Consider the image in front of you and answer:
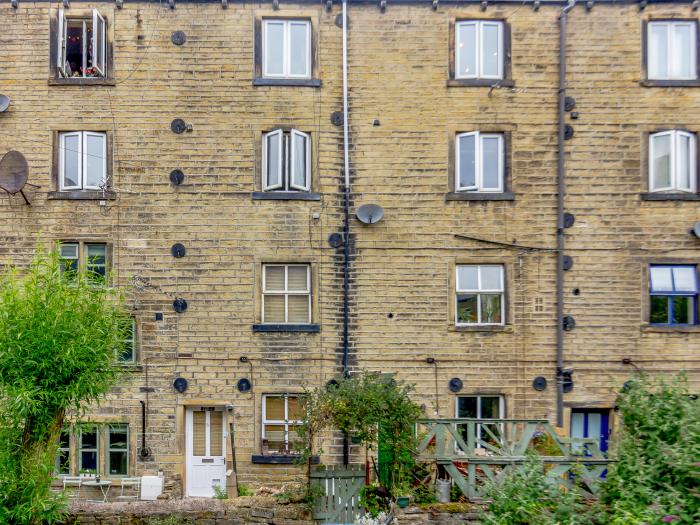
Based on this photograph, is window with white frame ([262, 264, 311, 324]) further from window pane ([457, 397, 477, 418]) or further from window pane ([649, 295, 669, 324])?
window pane ([649, 295, 669, 324])

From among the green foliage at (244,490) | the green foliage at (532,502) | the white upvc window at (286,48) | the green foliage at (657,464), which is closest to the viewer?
the green foliage at (657,464)

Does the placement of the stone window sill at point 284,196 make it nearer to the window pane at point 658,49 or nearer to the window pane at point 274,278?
the window pane at point 274,278

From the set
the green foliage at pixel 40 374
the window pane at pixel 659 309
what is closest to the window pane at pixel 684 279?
the window pane at pixel 659 309

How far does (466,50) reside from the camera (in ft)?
40.9

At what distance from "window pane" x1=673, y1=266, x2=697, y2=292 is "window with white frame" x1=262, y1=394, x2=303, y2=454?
8890mm

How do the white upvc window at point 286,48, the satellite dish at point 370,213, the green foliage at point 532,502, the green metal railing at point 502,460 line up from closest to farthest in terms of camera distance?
the green foliage at point 532,502 → the green metal railing at point 502,460 → the satellite dish at point 370,213 → the white upvc window at point 286,48

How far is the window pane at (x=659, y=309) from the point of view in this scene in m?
12.3

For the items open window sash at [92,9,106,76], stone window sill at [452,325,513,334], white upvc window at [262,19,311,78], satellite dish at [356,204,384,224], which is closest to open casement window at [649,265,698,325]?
stone window sill at [452,325,513,334]

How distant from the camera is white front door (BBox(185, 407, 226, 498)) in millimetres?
12297

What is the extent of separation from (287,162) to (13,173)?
5.85 metres

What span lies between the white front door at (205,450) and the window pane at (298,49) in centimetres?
788

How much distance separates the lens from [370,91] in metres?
12.3

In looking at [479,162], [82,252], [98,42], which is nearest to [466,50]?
[479,162]

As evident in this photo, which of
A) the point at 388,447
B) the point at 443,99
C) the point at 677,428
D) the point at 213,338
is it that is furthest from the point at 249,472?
the point at 443,99
